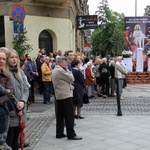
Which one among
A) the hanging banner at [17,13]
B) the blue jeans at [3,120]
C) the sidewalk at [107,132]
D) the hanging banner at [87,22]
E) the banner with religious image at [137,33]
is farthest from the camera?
the hanging banner at [87,22]

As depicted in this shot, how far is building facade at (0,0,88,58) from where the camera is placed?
14.9 metres

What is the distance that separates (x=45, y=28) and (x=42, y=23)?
332 mm

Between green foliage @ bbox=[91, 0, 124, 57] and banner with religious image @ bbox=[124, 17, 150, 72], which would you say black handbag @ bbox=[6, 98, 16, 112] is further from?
green foliage @ bbox=[91, 0, 124, 57]

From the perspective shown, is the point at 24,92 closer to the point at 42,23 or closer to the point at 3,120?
the point at 3,120

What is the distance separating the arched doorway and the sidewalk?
25.2 ft

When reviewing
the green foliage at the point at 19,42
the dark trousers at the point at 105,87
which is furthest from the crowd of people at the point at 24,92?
the dark trousers at the point at 105,87

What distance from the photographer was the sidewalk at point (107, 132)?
5793 millimetres

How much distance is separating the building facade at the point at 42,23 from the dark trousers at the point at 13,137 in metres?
10.7

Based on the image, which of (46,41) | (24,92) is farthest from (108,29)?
(24,92)

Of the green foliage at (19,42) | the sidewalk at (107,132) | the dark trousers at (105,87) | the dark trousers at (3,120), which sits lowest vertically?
the sidewalk at (107,132)

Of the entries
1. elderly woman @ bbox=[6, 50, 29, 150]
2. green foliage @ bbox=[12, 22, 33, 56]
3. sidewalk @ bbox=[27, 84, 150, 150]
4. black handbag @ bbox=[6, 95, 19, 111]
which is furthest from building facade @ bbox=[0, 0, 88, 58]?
black handbag @ bbox=[6, 95, 19, 111]

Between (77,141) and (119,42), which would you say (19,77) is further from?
(119,42)

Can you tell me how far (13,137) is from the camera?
472 centimetres

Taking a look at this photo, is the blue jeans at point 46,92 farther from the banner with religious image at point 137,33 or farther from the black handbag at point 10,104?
the banner with religious image at point 137,33
